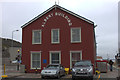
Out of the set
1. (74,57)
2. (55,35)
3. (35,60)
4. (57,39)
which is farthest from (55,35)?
(35,60)

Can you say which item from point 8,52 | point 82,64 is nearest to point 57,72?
point 82,64

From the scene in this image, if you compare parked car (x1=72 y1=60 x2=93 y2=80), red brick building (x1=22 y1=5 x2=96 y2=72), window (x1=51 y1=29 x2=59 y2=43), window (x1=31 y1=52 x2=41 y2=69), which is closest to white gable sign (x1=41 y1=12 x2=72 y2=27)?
red brick building (x1=22 y1=5 x2=96 y2=72)

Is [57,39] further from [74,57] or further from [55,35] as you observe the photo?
[74,57]

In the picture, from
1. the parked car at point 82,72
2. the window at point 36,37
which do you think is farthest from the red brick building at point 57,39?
the parked car at point 82,72

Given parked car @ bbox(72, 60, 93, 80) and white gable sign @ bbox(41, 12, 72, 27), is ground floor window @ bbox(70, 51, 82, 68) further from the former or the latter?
parked car @ bbox(72, 60, 93, 80)

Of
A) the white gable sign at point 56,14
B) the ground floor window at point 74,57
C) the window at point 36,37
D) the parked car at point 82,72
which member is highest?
the white gable sign at point 56,14

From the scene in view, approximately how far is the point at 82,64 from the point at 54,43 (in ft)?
23.1

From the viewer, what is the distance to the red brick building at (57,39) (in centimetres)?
2116

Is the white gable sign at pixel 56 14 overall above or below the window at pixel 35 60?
above

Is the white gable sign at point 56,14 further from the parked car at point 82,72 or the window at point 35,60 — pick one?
the parked car at point 82,72

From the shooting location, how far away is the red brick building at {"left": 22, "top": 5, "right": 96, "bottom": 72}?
21156mm

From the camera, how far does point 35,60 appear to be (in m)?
22.7

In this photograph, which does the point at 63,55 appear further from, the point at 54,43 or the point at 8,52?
the point at 8,52

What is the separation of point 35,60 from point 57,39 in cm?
424
